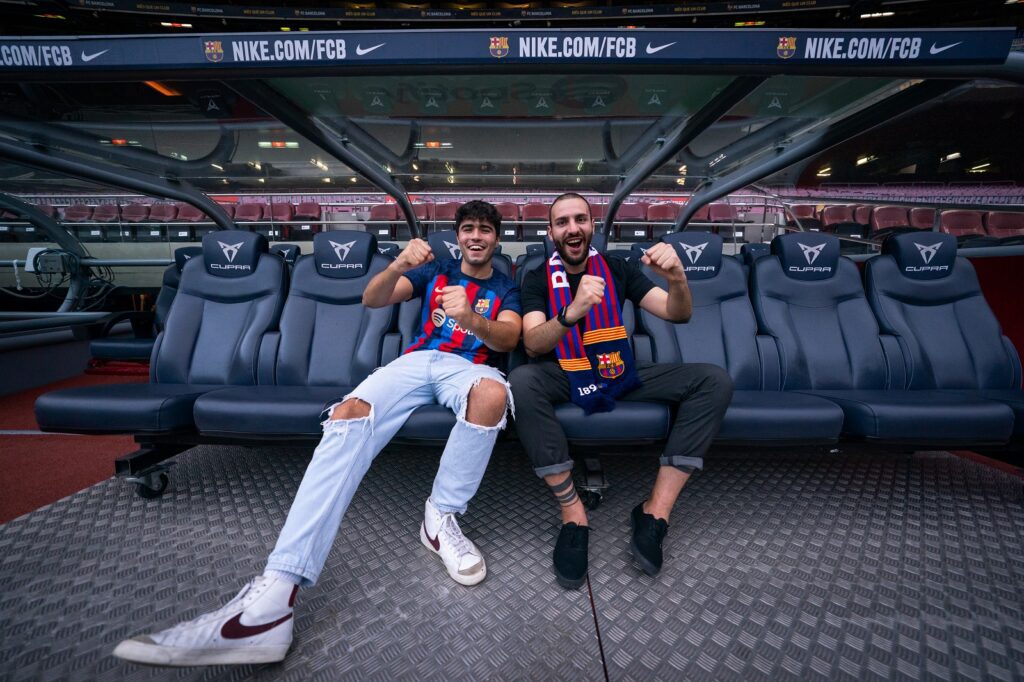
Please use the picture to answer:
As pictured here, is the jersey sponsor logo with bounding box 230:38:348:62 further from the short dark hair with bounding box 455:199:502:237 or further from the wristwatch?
the wristwatch

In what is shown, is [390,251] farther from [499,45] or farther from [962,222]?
[962,222]

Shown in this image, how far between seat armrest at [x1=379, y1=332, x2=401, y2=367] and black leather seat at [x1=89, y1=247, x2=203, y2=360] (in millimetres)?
1830

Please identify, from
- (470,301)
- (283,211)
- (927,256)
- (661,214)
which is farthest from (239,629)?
(661,214)

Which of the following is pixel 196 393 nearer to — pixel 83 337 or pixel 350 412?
pixel 350 412

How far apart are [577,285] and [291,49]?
2546 millimetres

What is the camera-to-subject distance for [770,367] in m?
2.09

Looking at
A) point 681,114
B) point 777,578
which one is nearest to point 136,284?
point 777,578

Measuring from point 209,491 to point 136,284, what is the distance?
4.62 m

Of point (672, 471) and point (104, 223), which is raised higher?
point (104, 223)

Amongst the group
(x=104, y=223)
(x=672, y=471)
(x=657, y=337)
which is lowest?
(x=672, y=471)

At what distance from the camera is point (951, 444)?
157 cm

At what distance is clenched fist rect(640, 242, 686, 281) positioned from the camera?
4.64 ft

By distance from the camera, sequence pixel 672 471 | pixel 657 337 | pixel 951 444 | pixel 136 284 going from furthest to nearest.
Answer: pixel 136 284, pixel 657 337, pixel 951 444, pixel 672 471

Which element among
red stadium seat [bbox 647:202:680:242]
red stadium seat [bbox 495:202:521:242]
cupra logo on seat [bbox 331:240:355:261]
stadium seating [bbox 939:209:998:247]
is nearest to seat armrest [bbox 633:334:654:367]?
cupra logo on seat [bbox 331:240:355:261]
